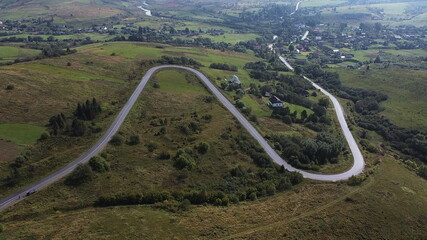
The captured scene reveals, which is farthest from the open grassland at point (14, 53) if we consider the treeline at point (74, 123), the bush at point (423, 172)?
the bush at point (423, 172)

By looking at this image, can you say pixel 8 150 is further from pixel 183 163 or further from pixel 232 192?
pixel 232 192

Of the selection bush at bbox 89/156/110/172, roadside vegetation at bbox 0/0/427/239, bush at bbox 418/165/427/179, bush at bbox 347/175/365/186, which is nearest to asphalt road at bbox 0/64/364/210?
roadside vegetation at bbox 0/0/427/239

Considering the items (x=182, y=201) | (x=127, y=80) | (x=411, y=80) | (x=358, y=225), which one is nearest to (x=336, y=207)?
(x=358, y=225)

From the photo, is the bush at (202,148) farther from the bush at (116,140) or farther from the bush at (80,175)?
the bush at (80,175)

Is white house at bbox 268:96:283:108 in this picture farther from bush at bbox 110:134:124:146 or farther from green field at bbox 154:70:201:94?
bush at bbox 110:134:124:146

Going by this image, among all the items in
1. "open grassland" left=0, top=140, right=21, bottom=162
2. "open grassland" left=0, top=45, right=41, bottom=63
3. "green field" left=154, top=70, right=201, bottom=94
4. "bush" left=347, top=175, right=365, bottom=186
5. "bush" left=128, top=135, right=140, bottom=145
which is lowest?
"bush" left=347, top=175, right=365, bottom=186

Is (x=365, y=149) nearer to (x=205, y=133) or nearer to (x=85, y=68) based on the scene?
(x=205, y=133)
